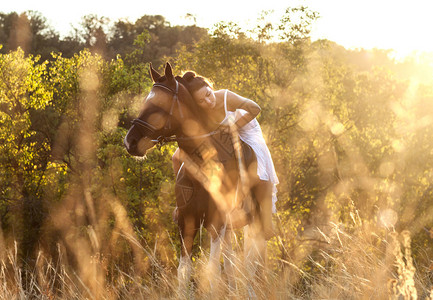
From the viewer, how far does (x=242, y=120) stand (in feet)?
15.4


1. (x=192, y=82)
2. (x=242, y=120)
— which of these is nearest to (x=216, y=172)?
(x=242, y=120)

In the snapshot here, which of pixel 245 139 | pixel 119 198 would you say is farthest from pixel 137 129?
pixel 119 198

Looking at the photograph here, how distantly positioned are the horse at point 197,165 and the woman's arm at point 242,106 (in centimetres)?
22

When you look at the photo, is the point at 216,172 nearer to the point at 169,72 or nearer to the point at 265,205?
the point at 265,205

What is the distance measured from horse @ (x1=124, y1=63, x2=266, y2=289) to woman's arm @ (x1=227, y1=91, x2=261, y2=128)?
0.22 meters

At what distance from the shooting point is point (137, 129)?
416 centimetres

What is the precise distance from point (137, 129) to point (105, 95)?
2516 centimetres

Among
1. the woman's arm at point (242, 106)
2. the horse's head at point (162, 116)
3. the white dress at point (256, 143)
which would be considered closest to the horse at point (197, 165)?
the horse's head at point (162, 116)

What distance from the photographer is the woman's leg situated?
4.89m

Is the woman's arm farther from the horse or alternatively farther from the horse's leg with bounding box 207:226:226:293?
the horse's leg with bounding box 207:226:226:293

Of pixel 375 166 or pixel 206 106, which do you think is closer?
pixel 206 106

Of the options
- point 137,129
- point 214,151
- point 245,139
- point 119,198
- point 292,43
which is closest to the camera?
point 137,129

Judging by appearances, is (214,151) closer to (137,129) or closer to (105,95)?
(137,129)

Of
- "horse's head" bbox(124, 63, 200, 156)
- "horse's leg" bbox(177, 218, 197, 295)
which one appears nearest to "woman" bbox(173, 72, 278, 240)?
"horse's head" bbox(124, 63, 200, 156)
